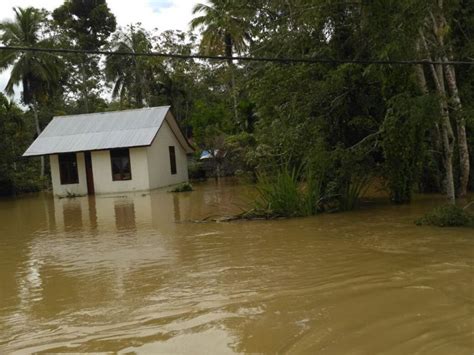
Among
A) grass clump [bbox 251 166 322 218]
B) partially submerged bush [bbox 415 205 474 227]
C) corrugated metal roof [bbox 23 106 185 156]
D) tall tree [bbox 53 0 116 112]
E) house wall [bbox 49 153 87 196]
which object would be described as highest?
tall tree [bbox 53 0 116 112]

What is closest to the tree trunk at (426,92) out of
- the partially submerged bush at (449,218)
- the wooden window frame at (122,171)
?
the partially submerged bush at (449,218)

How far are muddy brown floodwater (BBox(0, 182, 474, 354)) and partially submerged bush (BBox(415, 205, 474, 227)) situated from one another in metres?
0.42

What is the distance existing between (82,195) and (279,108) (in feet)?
52.6

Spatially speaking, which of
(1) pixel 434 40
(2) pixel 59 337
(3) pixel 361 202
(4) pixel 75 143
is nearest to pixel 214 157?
(4) pixel 75 143

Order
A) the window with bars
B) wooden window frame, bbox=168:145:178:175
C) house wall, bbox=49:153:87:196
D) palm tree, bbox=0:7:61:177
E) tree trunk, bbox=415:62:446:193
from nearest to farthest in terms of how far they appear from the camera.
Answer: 1. tree trunk, bbox=415:62:446:193
2. house wall, bbox=49:153:87:196
3. wooden window frame, bbox=168:145:178:175
4. the window with bars
5. palm tree, bbox=0:7:61:177

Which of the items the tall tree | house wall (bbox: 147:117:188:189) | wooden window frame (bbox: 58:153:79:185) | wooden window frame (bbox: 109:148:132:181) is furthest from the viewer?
the tall tree

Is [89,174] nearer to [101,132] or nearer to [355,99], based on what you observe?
[101,132]

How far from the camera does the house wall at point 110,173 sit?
25.8 meters

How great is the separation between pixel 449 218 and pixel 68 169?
870 inches

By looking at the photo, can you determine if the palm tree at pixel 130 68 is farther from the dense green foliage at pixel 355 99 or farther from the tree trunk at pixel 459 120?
the tree trunk at pixel 459 120

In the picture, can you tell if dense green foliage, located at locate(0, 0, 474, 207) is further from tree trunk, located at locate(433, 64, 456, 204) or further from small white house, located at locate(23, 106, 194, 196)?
small white house, located at locate(23, 106, 194, 196)

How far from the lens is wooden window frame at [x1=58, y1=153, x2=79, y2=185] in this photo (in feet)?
88.7

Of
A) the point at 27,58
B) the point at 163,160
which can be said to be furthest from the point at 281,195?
the point at 27,58

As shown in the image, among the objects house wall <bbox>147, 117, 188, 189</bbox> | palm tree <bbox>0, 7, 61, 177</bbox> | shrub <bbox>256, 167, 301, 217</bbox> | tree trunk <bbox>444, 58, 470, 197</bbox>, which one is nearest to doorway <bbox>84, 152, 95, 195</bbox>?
house wall <bbox>147, 117, 188, 189</bbox>
